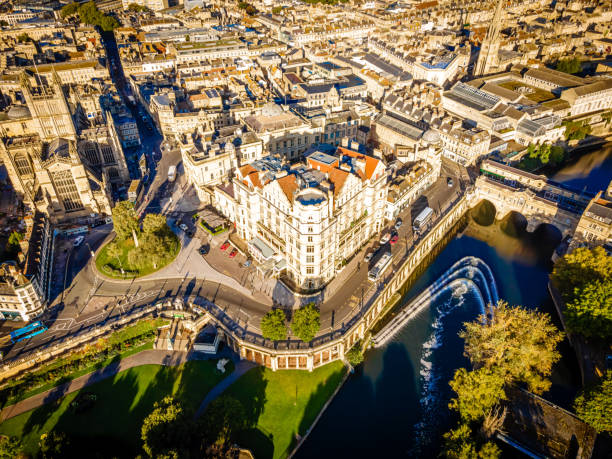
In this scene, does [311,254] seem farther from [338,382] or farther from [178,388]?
[178,388]

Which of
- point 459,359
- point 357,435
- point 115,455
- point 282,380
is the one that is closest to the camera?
point 115,455

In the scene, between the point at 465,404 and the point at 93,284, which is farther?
the point at 93,284

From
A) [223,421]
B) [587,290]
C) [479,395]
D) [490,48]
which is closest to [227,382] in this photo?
[223,421]

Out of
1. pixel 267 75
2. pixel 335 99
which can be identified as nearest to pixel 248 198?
pixel 335 99

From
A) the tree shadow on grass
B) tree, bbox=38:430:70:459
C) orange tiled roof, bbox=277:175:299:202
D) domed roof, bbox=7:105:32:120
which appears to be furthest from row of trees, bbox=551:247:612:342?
domed roof, bbox=7:105:32:120

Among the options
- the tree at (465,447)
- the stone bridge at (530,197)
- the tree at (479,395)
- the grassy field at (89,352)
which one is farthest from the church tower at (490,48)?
the grassy field at (89,352)
